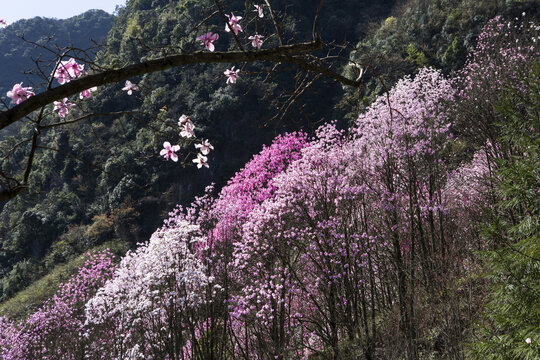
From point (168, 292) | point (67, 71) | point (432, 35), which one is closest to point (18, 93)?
point (67, 71)

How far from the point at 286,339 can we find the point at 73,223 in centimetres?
3788

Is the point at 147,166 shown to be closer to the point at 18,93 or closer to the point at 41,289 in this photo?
the point at 41,289

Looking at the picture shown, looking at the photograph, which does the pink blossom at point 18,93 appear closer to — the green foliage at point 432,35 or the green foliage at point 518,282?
the green foliage at point 518,282

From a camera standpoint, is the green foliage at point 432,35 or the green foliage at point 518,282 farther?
the green foliage at point 432,35

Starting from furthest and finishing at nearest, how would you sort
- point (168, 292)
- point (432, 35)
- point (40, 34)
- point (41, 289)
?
point (40, 34) < point (432, 35) < point (41, 289) < point (168, 292)

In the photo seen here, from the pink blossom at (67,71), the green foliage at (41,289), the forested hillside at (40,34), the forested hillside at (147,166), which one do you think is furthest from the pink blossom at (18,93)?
the forested hillside at (40,34)

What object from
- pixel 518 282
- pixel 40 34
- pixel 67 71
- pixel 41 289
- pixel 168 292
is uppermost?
pixel 40 34

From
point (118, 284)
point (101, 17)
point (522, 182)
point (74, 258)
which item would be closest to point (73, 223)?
point (74, 258)

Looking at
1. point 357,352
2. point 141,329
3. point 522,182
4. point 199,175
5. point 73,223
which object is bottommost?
point 357,352

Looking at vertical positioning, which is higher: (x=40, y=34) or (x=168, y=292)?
(x=40, y=34)

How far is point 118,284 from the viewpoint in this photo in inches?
471

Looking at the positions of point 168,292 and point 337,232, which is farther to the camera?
point 337,232

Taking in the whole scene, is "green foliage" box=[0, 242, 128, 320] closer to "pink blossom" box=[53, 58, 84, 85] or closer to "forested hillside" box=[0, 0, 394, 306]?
"forested hillside" box=[0, 0, 394, 306]

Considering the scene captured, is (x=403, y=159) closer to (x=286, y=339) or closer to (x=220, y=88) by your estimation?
(x=286, y=339)
